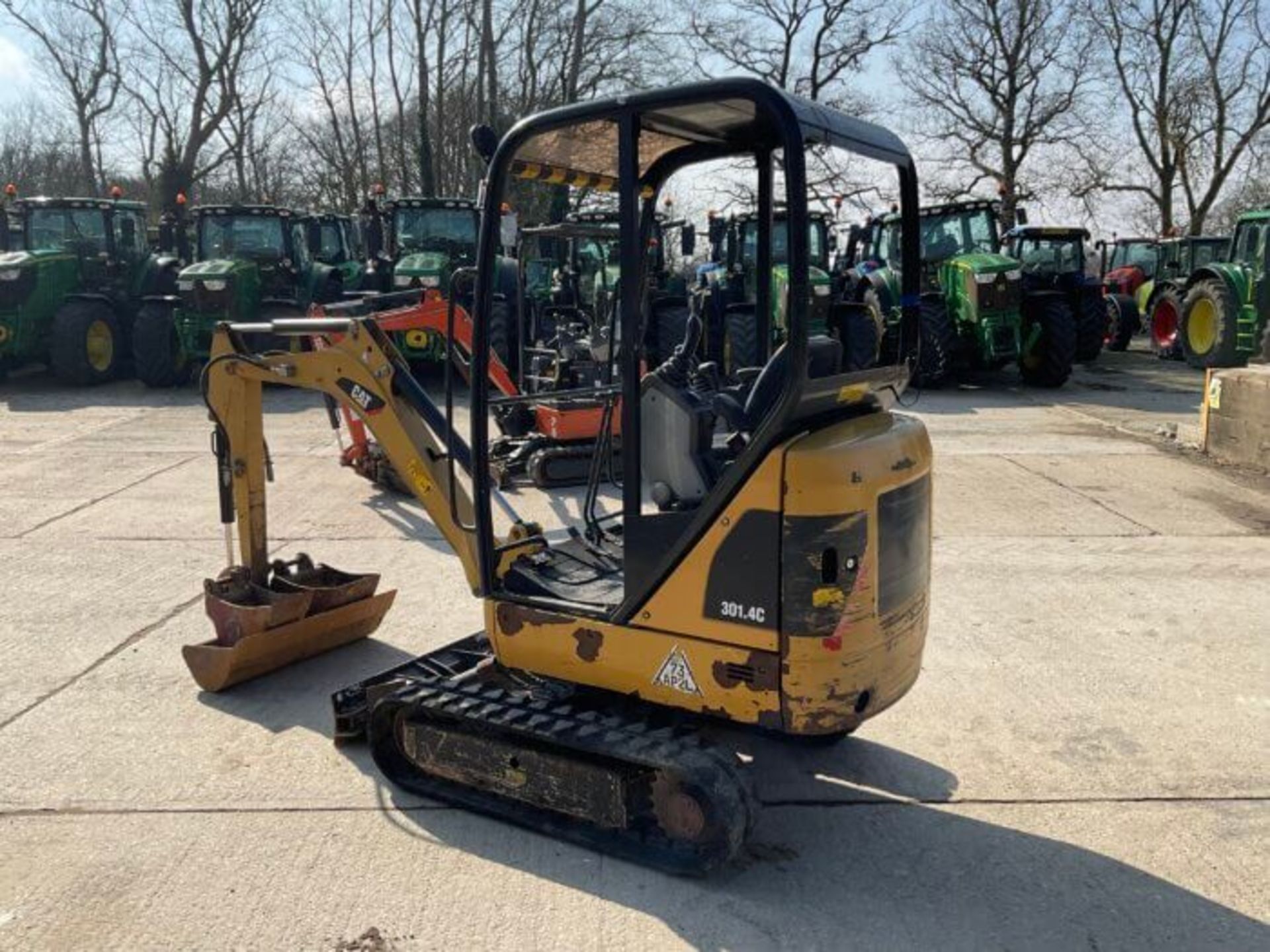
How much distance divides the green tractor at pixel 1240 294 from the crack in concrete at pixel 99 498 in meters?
14.2

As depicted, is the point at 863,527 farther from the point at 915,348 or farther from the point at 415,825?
the point at 415,825

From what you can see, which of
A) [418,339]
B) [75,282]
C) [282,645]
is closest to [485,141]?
[282,645]

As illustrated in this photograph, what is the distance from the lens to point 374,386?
473 centimetres

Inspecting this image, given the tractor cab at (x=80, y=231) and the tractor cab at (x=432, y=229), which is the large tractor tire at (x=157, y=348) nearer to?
the tractor cab at (x=80, y=231)

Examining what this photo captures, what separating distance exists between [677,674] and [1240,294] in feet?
50.9

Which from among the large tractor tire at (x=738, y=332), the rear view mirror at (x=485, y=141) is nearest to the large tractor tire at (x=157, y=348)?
the large tractor tire at (x=738, y=332)

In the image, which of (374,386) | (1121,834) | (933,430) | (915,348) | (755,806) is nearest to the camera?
(755,806)

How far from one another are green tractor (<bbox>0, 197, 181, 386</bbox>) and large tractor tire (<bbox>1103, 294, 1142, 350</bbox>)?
678 inches

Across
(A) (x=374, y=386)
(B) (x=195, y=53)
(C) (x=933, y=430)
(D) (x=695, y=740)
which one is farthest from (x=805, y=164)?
(B) (x=195, y=53)

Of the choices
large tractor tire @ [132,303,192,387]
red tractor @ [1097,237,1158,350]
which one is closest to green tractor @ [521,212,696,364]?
large tractor tire @ [132,303,192,387]

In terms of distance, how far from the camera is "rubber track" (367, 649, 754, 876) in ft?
10.7

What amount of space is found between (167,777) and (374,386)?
5.93 feet

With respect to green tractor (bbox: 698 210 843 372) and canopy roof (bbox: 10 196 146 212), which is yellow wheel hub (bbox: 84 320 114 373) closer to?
canopy roof (bbox: 10 196 146 212)

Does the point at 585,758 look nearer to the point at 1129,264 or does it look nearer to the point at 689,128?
the point at 689,128
